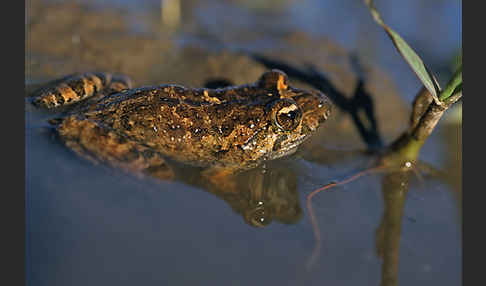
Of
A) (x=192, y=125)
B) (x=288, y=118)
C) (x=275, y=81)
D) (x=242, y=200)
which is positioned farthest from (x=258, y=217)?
(x=275, y=81)

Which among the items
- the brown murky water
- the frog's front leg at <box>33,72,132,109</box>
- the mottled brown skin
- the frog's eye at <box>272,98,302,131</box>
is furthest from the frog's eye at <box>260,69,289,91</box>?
the frog's front leg at <box>33,72,132,109</box>

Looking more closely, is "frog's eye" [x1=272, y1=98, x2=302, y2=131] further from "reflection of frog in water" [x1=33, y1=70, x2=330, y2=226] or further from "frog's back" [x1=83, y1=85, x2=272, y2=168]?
"frog's back" [x1=83, y1=85, x2=272, y2=168]

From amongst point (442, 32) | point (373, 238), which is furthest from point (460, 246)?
point (442, 32)

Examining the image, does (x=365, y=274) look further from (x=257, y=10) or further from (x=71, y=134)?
(x=257, y=10)

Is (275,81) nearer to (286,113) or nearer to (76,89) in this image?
(286,113)

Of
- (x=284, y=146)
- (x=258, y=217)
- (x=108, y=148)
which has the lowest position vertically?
(x=258, y=217)

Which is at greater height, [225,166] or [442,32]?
[442,32]

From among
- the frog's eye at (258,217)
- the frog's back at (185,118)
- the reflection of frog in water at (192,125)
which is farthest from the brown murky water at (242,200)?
the frog's back at (185,118)

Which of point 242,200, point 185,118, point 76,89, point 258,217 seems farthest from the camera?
point 76,89
